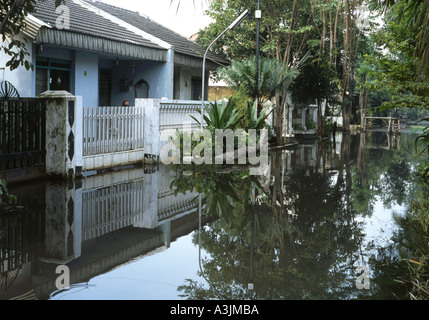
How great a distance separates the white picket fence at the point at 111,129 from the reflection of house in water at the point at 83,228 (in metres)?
1.50

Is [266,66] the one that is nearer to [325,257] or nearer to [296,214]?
[296,214]

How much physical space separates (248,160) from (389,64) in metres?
→ 5.27

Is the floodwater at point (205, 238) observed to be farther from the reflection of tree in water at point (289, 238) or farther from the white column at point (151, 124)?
the white column at point (151, 124)

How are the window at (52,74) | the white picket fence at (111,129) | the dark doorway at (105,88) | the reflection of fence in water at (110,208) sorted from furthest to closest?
the dark doorway at (105,88) < the window at (52,74) < the white picket fence at (111,129) < the reflection of fence in water at (110,208)

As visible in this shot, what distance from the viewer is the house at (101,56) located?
1505 centimetres

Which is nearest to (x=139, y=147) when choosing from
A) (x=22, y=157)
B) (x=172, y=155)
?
(x=172, y=155)

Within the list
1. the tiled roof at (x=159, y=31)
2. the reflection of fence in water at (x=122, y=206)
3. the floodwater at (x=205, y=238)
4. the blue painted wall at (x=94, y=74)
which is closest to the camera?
the floodwater at (x=205, y=238)

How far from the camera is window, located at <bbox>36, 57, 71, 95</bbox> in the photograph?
16.7 metres

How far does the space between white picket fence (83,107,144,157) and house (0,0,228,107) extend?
103 inches

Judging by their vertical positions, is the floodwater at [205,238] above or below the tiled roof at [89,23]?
below

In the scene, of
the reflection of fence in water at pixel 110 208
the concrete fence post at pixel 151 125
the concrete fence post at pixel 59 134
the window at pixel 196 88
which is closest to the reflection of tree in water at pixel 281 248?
the reflection of fence in water at pixel 110 208

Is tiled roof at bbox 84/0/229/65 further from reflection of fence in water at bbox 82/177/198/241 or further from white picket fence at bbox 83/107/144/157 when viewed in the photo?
reflection of fence in water at bbox 82/177/198/241

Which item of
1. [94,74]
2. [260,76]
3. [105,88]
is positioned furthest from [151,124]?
[260,76]

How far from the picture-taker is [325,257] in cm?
616
